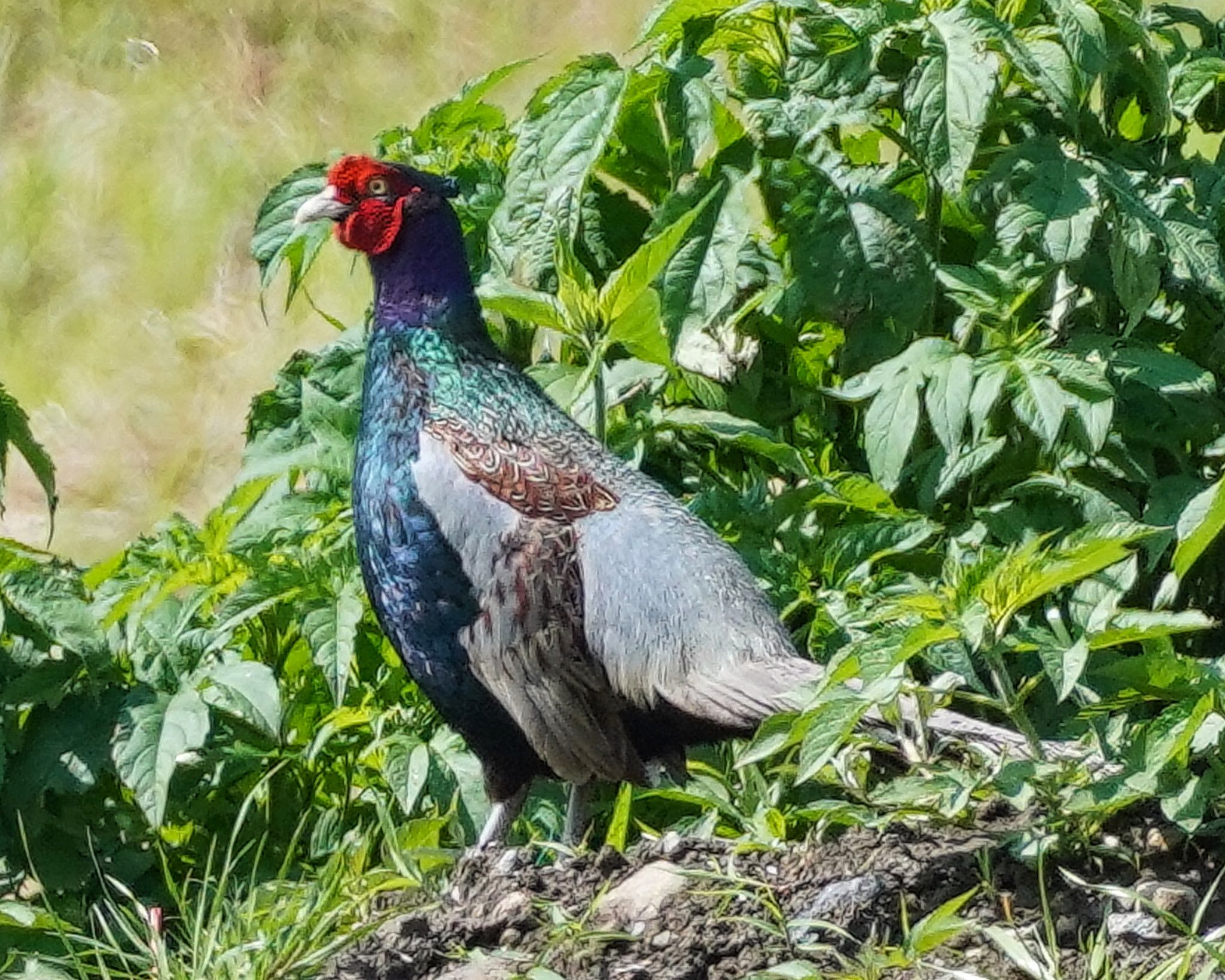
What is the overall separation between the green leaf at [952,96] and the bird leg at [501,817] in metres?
1.31

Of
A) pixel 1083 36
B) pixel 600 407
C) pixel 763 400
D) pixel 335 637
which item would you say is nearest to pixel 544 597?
pixel 335 637

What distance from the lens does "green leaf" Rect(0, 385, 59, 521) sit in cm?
379

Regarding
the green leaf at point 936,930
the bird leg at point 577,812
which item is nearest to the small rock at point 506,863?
the bird leg at point 577,812

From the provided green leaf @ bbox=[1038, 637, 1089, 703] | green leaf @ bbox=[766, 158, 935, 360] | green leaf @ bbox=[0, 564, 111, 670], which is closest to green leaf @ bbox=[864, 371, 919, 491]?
green leaf @ bbox=[766, 158, 935, 360]

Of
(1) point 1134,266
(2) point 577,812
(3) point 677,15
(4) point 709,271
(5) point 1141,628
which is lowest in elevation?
(2) point 577,812

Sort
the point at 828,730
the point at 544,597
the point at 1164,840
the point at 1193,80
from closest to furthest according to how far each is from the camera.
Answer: the point at 828,730 → the point at 1164,840 → the point at 544,597 → the point at 1193,80

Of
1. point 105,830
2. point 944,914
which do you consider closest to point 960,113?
point 944,914

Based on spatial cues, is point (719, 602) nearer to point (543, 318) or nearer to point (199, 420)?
point (543, 318)

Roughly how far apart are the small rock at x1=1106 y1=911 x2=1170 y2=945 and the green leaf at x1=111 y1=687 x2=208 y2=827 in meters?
1.56

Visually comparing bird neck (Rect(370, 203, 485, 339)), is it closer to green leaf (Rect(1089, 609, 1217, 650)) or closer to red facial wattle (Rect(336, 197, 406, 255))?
red facial wattle (Rect(336, 197, 406, 255))

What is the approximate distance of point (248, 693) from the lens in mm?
3818

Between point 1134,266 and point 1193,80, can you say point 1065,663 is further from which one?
point 1193,80

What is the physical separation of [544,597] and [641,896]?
70 centimetres

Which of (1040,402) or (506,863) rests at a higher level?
(1040,402)
